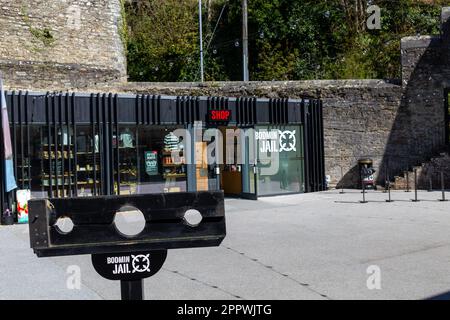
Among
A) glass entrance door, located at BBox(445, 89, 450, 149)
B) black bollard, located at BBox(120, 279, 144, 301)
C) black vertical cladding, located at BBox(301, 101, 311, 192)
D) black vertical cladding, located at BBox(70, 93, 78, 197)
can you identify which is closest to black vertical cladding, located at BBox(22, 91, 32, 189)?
black vertical cladding, located at BBox(70, 93, 78, 197)

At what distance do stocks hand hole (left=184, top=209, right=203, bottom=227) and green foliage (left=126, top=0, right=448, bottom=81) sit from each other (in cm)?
2464

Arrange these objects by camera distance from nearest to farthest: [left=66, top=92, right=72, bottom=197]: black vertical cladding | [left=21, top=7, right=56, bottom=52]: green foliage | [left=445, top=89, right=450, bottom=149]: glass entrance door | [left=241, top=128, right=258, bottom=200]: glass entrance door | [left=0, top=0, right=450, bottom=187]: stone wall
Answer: [left=66, top=92, right=72, bottom=197]: black vertical cladding
[left=241, top=128, right=258, bottom=200]: glass entrance door
[left=445, top=89, right=450, bottom=149]: glass entrance door
[left=0, top=0, right=450, bottom=187]: stone wall
[left=21, top=7, right=56, bottom=52]: green foliage

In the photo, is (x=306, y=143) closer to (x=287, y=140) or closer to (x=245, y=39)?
(x=287, y=140)

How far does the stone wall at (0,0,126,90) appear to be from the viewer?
2133 centimetres

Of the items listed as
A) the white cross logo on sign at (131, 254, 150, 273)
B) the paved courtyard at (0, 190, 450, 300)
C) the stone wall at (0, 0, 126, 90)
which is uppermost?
the stone wall at (0, 0, 126, 90)

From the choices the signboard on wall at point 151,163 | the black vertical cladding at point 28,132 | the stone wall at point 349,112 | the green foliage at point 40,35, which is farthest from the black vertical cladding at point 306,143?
the green foliage at point 40,35

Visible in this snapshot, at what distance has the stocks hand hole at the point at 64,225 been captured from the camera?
349 centimetres

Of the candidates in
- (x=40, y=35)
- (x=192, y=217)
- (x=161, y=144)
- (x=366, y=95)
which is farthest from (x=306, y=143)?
(x=192, y=217)

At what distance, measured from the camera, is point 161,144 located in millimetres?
17438

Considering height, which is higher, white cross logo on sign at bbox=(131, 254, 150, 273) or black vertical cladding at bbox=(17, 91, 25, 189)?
black vertical cladding at bbox=(17, 91, 25, 189)

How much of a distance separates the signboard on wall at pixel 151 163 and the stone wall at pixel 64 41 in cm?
579

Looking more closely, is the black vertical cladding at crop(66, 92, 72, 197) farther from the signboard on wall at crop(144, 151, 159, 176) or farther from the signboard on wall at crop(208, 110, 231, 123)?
the signboard on wall at crop(208, 110, 231, 123)

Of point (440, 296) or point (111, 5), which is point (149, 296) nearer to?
point (440, 296)

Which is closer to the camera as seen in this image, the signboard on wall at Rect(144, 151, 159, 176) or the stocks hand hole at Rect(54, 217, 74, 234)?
the stocks hand hole at Rect(54, 217, 74, 234)
